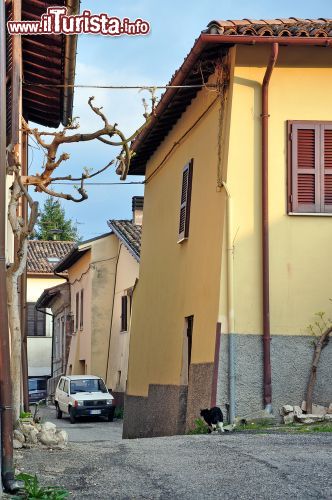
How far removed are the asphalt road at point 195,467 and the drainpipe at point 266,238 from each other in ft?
7.09

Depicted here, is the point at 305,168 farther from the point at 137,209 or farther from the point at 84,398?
the point at 137,209

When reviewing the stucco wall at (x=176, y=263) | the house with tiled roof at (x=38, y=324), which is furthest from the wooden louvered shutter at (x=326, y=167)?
the house with tiled roof at (x=38, y=324)

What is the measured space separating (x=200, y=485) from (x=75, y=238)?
224ft

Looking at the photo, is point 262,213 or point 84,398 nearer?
point 262,213

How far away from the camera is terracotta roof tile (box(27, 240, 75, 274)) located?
60969 mm

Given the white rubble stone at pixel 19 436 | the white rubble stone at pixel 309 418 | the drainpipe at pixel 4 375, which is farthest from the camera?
the white rubble stone at pixel 309 418

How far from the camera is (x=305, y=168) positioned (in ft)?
51.3

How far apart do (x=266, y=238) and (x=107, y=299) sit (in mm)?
25743

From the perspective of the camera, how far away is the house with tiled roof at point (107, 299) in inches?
1438

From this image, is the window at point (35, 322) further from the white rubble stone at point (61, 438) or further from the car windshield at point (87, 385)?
the white rubble stone at point (61, 438)

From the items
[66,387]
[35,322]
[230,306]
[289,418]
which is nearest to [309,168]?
[230,306]

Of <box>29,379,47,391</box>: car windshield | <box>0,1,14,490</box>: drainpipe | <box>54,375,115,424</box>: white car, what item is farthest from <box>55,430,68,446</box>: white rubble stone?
<box>29,379,47,391</box>: car windshield

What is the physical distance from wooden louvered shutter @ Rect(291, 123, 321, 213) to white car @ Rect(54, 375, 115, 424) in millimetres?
18960

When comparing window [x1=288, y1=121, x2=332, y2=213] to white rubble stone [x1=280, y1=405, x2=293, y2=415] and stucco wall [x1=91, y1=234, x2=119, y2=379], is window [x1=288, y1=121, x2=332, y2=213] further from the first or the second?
stucco wall [x1=91, y1=234, x2=119, y2=379]
